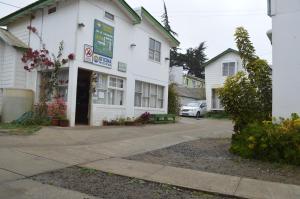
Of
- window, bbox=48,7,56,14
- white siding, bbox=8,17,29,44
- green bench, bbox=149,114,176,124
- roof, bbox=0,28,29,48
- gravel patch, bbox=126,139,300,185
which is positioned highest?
window, bbox=48,7,56,14

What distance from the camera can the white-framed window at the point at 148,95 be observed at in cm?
2128

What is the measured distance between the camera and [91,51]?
17078mm

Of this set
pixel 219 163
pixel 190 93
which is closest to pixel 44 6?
pixel 219 163

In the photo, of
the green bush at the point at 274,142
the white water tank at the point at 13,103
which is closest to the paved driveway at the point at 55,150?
the green bush at the point at 274,142

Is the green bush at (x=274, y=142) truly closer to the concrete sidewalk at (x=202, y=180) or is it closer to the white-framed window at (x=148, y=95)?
the concrete sidewalk at (x=202, y=180)

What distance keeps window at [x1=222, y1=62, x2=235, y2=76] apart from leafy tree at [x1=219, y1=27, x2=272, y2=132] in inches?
845

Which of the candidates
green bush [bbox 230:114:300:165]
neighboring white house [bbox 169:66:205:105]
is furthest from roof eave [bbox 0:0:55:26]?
neighboring white house [bbox 169:66:205:105]

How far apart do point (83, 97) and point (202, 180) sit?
11668 millimetres

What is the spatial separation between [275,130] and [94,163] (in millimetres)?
4923

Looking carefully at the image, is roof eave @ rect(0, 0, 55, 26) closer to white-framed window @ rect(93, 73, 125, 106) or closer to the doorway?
the doorway

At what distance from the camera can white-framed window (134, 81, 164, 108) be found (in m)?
21.3

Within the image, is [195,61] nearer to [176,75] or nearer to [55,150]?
[176,75]

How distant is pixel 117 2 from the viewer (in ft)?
61.4

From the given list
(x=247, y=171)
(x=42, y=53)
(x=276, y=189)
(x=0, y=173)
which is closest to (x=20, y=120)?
(x=42, y=53)
